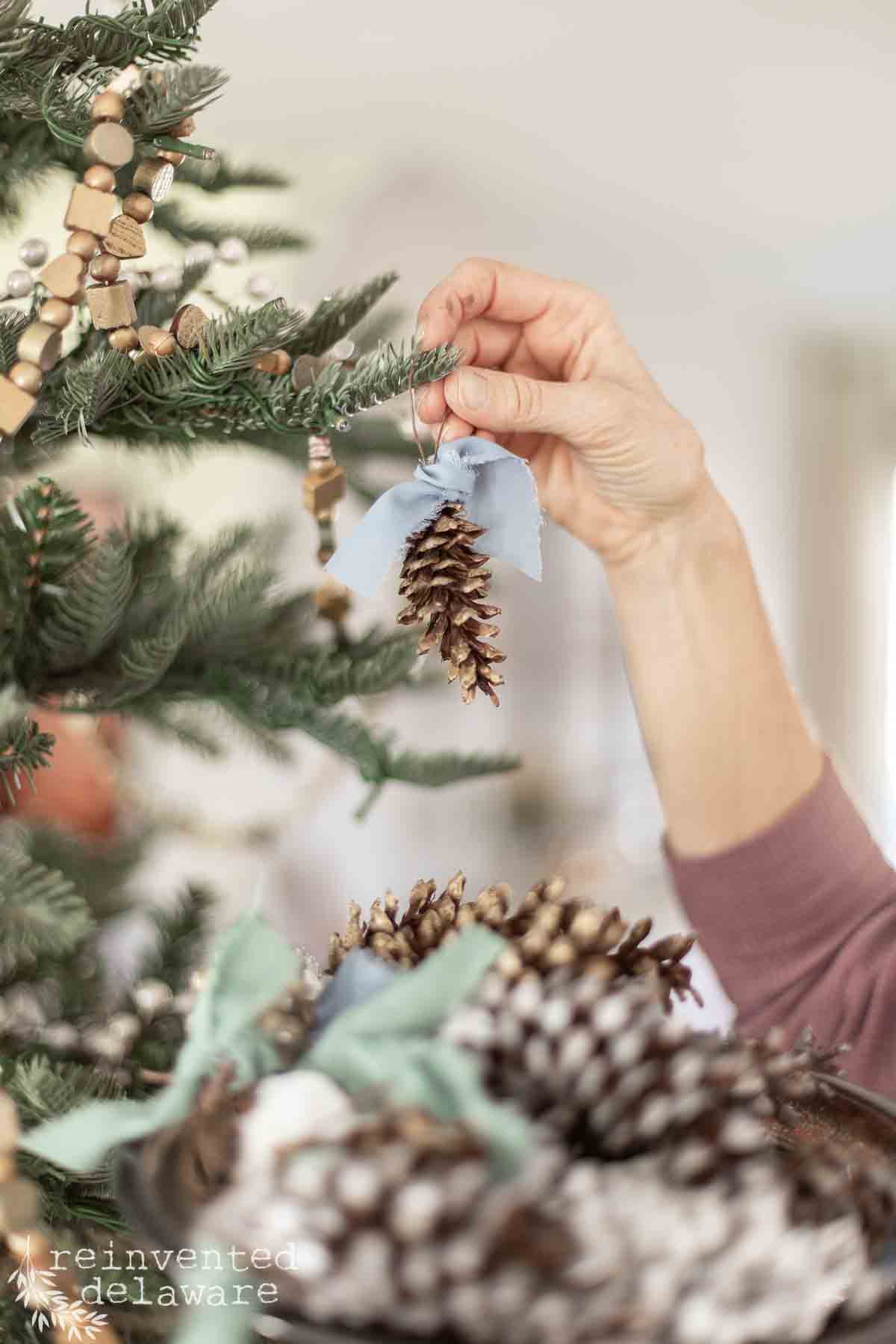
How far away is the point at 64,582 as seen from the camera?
0.48m

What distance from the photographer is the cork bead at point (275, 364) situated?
51 centimetres

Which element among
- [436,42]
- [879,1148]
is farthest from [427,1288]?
[436,42]

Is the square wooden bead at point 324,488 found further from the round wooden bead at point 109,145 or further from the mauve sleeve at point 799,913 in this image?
the mauve sleeve at point 799,913

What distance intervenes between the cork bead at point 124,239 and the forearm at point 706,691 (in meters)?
0.43

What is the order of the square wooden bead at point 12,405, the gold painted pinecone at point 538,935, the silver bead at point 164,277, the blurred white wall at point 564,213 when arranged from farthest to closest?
the blurred white wall at point 564,213 < the silver bead at point 164,277 < the square wooden bead at point 12,405 < the gold painted pinecone at point 538,935

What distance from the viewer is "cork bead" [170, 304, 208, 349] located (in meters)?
0.48

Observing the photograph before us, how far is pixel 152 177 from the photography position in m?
0.49

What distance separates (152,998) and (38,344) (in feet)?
0.92

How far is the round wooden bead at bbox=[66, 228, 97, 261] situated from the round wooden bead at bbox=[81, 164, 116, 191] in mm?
18

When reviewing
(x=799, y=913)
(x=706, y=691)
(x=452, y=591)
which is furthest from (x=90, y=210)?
(x=799, y=913)

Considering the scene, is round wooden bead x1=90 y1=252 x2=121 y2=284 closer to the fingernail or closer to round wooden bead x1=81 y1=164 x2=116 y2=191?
round wooden bead x1=81 y1=164 x2=116 y2=191

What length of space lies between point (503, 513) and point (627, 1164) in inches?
12.9

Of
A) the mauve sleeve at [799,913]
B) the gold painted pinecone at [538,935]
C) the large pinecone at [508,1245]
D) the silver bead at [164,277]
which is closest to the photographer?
the large pinecone at [508,1245]

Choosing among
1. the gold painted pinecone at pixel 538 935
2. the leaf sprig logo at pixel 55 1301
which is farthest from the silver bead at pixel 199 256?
the leaf sprig logo at pixel 55 1301
